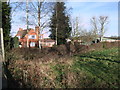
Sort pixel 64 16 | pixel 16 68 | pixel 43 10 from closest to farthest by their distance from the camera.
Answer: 1. pixel 16 68
2. pixel 43 10
3. pixel 64 16

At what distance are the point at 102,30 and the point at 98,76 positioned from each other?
4603cm

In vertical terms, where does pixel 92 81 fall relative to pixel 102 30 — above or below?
below

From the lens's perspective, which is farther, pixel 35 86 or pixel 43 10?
pixel 43 10

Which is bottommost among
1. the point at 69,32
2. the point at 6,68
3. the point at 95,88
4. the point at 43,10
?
the point at 95,88

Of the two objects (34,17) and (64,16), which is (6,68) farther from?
(64,16)

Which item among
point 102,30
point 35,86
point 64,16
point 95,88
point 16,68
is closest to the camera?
point 35,86

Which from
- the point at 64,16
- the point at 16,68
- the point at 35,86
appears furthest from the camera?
the point at 64,16

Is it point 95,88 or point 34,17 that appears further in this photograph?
point 34,17

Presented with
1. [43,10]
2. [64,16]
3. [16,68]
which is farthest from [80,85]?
[64,16]

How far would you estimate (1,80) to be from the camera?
469 cm

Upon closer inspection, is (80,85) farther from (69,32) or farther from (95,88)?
(69,32)

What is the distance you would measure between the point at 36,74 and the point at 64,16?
946 inches

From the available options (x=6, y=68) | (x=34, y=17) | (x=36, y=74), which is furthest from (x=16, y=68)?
(x=34, y=17)

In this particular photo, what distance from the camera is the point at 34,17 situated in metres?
17.9
